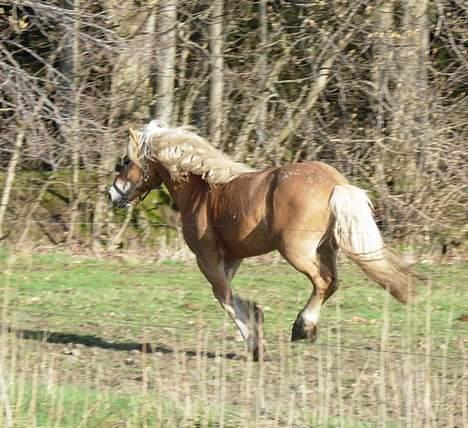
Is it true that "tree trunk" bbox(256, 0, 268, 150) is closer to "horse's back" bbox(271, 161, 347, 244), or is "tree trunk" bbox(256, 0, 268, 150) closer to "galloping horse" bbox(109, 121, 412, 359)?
"galloping horse" bbox(109, 121, 412, 359)

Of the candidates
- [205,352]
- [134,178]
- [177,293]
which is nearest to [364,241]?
[205,352]

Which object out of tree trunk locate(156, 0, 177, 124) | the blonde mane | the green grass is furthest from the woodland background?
the blonde mane

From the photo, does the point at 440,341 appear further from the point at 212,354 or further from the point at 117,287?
the point at 117,287

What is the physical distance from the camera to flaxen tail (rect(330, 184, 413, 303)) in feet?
26.2

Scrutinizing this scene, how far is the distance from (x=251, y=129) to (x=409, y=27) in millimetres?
2460

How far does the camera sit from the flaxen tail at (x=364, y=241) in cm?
799

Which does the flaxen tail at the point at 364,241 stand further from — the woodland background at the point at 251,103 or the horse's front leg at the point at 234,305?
the woodland background at the point at 251,103

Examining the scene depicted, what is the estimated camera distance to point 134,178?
929cm

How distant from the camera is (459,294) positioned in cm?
1119

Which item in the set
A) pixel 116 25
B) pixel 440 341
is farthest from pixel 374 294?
pixel 116 25

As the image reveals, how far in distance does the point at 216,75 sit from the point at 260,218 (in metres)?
6.91

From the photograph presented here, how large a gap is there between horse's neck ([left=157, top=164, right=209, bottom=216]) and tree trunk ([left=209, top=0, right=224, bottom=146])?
593 cm

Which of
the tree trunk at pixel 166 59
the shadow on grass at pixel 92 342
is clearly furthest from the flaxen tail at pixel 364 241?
the tree trunk at pixel 166 59

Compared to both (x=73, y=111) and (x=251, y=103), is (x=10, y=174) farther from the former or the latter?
(x=251, y=103)
